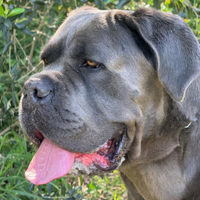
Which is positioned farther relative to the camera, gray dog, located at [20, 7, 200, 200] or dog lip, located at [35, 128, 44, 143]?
dog lip, located at [35, 128, 44, 143]

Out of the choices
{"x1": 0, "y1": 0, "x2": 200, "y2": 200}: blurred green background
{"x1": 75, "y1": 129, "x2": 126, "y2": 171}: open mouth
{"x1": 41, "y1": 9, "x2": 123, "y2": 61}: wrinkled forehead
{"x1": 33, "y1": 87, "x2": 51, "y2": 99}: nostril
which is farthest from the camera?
{"x1": 0, "y1": 0, "x2": 200, "y2": 200}: blurred green background

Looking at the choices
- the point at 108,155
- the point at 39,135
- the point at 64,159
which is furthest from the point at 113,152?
the point at 39,135

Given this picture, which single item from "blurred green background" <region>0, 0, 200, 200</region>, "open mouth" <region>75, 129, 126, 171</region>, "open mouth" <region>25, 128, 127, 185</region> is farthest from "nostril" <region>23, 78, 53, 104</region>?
"blurred green background" <region>0, 0, 200, 200</region>

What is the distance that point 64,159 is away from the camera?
7.29 ft

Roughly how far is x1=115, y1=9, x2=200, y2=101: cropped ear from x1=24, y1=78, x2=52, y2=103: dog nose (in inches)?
26.4

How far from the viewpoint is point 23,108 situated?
2227 mm

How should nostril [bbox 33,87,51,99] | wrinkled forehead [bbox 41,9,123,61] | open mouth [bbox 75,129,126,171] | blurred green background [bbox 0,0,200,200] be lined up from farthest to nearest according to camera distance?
1. blurred green background [bbox 0,0,200,200]
2. open mouth [bbox 75,129,126,171]
3. wrinkled forehead [bbox 41,9,123,61]
4. nostril [bbox 33,87,51,99]

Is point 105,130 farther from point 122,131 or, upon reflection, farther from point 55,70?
point 55,70

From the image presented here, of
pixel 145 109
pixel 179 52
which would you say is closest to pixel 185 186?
→ pixel 145 109

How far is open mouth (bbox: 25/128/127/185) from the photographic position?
2.18 meters

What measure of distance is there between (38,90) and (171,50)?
0.85m

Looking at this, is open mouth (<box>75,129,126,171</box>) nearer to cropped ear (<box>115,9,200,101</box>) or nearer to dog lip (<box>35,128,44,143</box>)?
dog lip (<box>35,128,44,143</box>)

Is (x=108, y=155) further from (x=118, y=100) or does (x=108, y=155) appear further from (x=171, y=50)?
(x=171, y=50)

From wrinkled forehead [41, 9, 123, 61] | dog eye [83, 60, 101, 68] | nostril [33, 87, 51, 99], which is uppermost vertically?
wrinkled forehead [41, 9, 123, 61]
